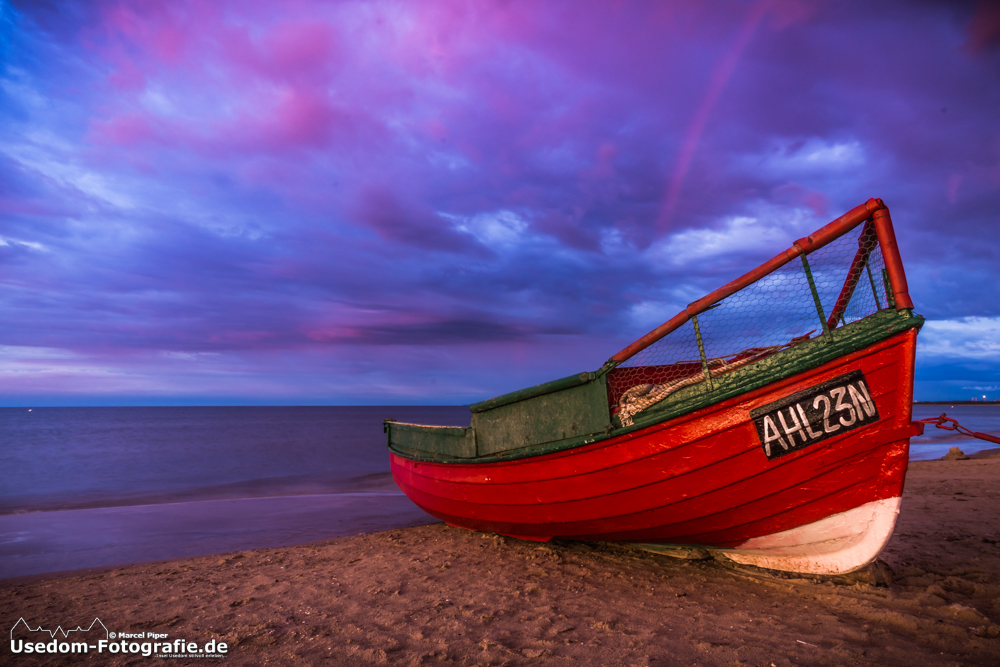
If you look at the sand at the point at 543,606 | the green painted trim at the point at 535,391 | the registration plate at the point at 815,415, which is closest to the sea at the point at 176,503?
the sand at the point at 543,606

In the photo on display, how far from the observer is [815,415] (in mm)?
3846

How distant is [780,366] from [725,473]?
1005 mm

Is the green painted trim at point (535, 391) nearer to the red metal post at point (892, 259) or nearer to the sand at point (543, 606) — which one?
the sand at point (543, 606)

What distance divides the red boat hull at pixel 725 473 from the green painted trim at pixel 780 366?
0.06 m

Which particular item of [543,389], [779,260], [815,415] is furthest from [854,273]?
[543,389]

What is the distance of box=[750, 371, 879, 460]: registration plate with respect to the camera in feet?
12.4

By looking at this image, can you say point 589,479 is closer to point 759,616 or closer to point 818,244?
point 759,616

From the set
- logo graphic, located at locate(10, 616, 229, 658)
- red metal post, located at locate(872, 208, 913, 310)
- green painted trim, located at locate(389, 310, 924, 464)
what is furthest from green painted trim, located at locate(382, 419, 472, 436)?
red metal post, located at locate(872, 208, 913, 310)

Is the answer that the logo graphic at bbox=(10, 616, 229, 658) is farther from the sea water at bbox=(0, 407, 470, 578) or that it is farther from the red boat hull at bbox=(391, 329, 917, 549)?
the sea water at bbox=(0, 407, 470, 578)

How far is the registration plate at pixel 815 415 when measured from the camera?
378cm

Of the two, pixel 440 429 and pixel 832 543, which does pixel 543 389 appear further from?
pixel 832 543

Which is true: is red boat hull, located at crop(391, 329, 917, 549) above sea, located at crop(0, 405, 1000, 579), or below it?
above

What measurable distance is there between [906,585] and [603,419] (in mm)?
2945

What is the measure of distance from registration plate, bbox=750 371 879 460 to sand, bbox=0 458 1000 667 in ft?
4.29
